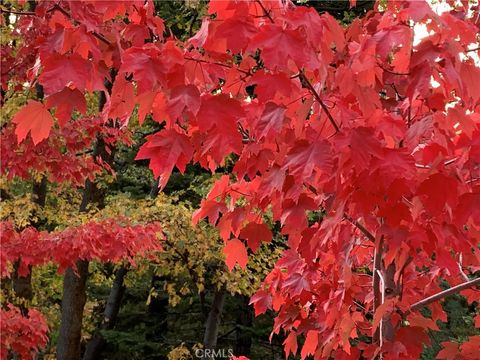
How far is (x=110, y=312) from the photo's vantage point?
1181 centimetres

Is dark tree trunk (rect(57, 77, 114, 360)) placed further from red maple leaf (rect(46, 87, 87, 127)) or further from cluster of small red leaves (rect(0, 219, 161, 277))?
red maple leaf (rect(46, 87, 87, 127))

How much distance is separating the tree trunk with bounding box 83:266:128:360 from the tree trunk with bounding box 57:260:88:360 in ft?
5.56

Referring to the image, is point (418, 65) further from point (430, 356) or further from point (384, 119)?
point (430, 356)

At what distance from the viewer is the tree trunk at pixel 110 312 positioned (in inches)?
455

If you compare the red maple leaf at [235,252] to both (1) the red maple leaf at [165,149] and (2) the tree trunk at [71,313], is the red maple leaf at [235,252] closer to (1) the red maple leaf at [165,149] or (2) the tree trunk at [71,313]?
(1) the red maple leaf at [165,149]

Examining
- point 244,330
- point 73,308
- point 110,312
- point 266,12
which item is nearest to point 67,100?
point 266,12

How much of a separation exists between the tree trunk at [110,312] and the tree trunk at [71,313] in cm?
169

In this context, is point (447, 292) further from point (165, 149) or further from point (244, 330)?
point (244, 330)

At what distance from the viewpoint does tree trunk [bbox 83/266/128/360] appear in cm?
1156

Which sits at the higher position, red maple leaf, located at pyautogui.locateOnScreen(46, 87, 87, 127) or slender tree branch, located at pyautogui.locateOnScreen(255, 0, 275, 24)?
slender tree branch, located at pyautogui.locateOnScreen(255, 0, 275, 24)

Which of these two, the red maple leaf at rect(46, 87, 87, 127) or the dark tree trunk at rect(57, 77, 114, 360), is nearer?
the red maple leaf at rect(46, 87, 87, 127)

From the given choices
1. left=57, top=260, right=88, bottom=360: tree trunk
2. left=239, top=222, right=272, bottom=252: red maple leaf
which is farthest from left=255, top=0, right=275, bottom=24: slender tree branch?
left=57, top=260, right=88, bottom=360: tree trunk

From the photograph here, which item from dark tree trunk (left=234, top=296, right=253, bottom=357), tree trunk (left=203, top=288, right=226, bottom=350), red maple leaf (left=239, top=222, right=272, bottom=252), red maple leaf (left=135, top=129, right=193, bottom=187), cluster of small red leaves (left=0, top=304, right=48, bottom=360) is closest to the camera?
red maple leaf (left=135, top=129, right=193, bottom=187)

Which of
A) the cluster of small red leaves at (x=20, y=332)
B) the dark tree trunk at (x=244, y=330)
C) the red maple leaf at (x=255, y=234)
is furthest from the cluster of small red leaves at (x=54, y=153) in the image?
the dark tree trunk at (x=244, y=330)
